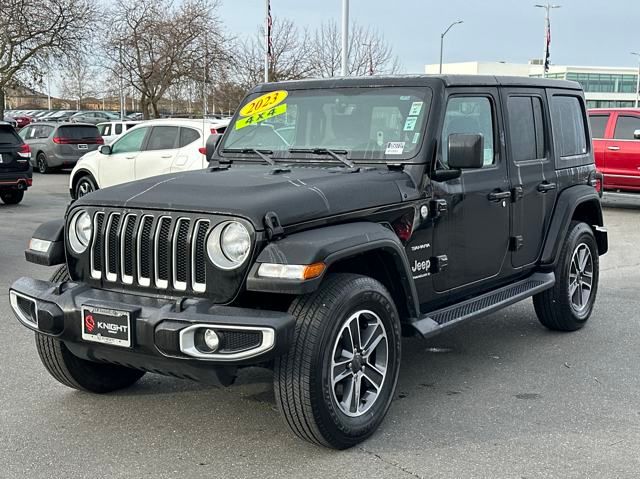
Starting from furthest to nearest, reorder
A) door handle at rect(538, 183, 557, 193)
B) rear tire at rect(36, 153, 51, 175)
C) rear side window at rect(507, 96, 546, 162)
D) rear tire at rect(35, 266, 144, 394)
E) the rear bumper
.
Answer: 1. rear tire at rect(36, 153, 51, 175)
2. the rear bumper
3. door handle at rect(538, 183, 557, 193)
4. rear side window at rect(507, 96, 546, 162)
5. rear tire at rect(35, 266, 144, 394)

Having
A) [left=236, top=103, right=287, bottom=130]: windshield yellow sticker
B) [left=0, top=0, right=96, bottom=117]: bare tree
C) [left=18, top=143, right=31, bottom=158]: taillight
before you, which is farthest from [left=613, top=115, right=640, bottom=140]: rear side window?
[left=0, top=0, right=96, bottom=117]: bare tree

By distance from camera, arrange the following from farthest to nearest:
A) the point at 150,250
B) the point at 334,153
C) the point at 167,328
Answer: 1. the point at 334,153
2. the point at 150,250
3. the point at 167,328

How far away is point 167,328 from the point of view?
379 centimetres

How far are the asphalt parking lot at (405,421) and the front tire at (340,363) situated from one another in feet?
0.55

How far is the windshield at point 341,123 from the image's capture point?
16.5 ft

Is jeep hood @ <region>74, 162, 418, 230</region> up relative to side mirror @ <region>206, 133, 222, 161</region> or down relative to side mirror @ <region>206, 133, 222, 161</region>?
down

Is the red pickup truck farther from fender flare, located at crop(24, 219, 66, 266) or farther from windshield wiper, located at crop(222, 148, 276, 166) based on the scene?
fender flare, located at crop(24, 219, 66, 266)

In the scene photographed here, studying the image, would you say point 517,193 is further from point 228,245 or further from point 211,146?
point 228,245

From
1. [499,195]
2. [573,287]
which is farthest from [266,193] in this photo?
[573,287]

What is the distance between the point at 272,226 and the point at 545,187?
2.91 metres

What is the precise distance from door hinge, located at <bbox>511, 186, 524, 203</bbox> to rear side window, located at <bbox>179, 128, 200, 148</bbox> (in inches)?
345

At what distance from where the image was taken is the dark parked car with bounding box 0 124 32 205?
14827 millimetres

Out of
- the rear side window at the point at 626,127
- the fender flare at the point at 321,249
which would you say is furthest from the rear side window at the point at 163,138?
the fender flare at the point at 321,249

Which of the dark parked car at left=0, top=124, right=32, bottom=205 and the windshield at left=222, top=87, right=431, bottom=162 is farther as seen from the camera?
the dark parked car at left=0, top=124, right=32, bottom=205
